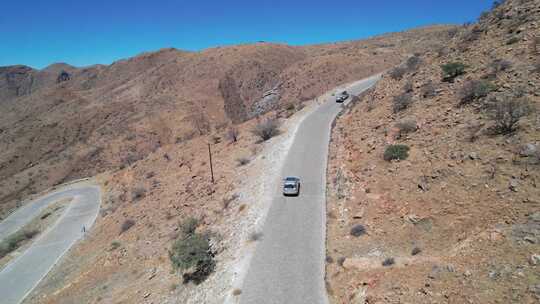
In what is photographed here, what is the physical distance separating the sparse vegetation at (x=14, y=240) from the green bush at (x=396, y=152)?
118 feet

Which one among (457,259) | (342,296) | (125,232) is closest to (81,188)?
(125,232)

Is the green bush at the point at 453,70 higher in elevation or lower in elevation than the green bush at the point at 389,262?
higher

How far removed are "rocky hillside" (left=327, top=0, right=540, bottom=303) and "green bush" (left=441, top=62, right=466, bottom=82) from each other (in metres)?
0.06

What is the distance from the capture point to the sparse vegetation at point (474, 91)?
15.2 meters

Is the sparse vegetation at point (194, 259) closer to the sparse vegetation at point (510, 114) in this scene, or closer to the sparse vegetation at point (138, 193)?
the sparse vegetation at point (510, 114)

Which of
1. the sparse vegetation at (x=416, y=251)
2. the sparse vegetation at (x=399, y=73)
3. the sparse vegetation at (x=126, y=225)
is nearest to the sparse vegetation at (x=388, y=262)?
the sparse vegetation at (x=416, y=251)

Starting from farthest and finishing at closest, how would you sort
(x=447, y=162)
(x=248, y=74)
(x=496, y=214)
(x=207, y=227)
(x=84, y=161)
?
1. (x=248, y=74)
2. (x=84, y=161)
3. (x=207, y=227)
4. (x=447, y=162)
5. (x=496, y=214)

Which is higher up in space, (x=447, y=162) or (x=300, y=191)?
(x=447, y=162)

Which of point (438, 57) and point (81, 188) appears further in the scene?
point (81, 188)

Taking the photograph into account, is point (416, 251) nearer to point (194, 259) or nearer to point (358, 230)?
point (358, 230)

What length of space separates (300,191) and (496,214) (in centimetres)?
1003

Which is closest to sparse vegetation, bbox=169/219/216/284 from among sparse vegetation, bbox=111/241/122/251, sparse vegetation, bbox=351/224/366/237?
sparse vegetation, bbox=351/224/366/237

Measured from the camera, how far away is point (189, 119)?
60.8m

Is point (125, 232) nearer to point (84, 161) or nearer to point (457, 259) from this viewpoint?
point (457, 259)
